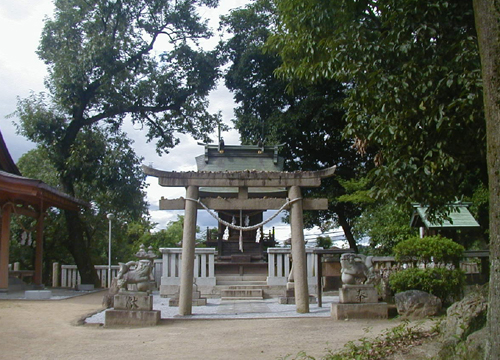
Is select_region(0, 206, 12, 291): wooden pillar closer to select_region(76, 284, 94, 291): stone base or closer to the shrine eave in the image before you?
select_region(76, 284, 94, 291): stone base

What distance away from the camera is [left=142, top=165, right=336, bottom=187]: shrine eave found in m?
10.7

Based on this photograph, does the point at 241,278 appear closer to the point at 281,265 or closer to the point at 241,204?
the point at 281,265

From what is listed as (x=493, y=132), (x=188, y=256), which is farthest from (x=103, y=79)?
(x=493, y=132)

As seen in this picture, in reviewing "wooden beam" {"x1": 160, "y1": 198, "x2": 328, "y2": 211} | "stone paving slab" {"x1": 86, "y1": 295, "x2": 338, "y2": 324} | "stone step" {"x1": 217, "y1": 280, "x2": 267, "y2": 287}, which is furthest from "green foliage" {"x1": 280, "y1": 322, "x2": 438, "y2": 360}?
"stone step" {"x1": 217, "y1": 280, "x2": 267, "y2": 287}

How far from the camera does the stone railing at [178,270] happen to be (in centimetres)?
1480

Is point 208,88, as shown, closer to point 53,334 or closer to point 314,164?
point 314,164

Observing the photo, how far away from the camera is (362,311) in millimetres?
9156

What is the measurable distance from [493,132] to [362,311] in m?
5.82

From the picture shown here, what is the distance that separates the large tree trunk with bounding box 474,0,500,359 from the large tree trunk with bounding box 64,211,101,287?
17.4 metres

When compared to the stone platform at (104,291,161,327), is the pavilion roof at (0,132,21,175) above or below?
above

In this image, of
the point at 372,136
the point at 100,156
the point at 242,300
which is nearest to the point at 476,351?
the point at 372,136

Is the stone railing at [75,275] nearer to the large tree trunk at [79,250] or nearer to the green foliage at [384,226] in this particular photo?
the large tree trunk at [79,250]

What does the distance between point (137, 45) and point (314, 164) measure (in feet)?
30.2

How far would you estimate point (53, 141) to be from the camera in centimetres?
1872
